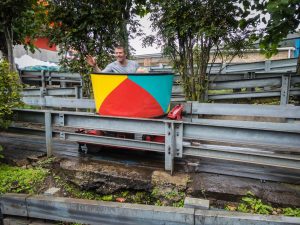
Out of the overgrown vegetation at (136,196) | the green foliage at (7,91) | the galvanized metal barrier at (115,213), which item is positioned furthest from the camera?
the green foliage at (7,91)

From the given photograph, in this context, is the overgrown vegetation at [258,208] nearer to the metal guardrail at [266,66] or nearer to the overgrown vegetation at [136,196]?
the overgrown vegetation at [136,196]

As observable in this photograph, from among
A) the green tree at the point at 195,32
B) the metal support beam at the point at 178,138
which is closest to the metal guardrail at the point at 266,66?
the green tree at the point at 195,32

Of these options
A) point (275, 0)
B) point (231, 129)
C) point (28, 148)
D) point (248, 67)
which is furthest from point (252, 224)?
point (248, 67)

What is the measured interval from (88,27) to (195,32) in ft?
8.53

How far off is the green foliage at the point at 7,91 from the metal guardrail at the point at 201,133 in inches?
14.6

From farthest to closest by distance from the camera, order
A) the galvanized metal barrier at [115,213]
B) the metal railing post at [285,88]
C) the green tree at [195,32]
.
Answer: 1. the metal railing post at [285,88]
2. the green tree at [195,32]
3. the galvanized metal barrier at [115,213]

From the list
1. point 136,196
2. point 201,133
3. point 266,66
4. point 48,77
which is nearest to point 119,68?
point 201,133

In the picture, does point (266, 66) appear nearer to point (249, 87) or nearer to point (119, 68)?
point (249, 87)

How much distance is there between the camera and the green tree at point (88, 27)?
636 centimetres

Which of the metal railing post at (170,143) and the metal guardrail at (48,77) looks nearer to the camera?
the metal railing post at (170,143)

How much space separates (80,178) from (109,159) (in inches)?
24.5

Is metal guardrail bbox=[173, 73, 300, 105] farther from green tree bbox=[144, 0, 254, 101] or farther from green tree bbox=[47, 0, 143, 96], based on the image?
green tree bbox=[47, 0, 143, 96]

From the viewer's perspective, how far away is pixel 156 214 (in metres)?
2.56

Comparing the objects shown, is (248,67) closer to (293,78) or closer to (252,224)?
(293,78)
